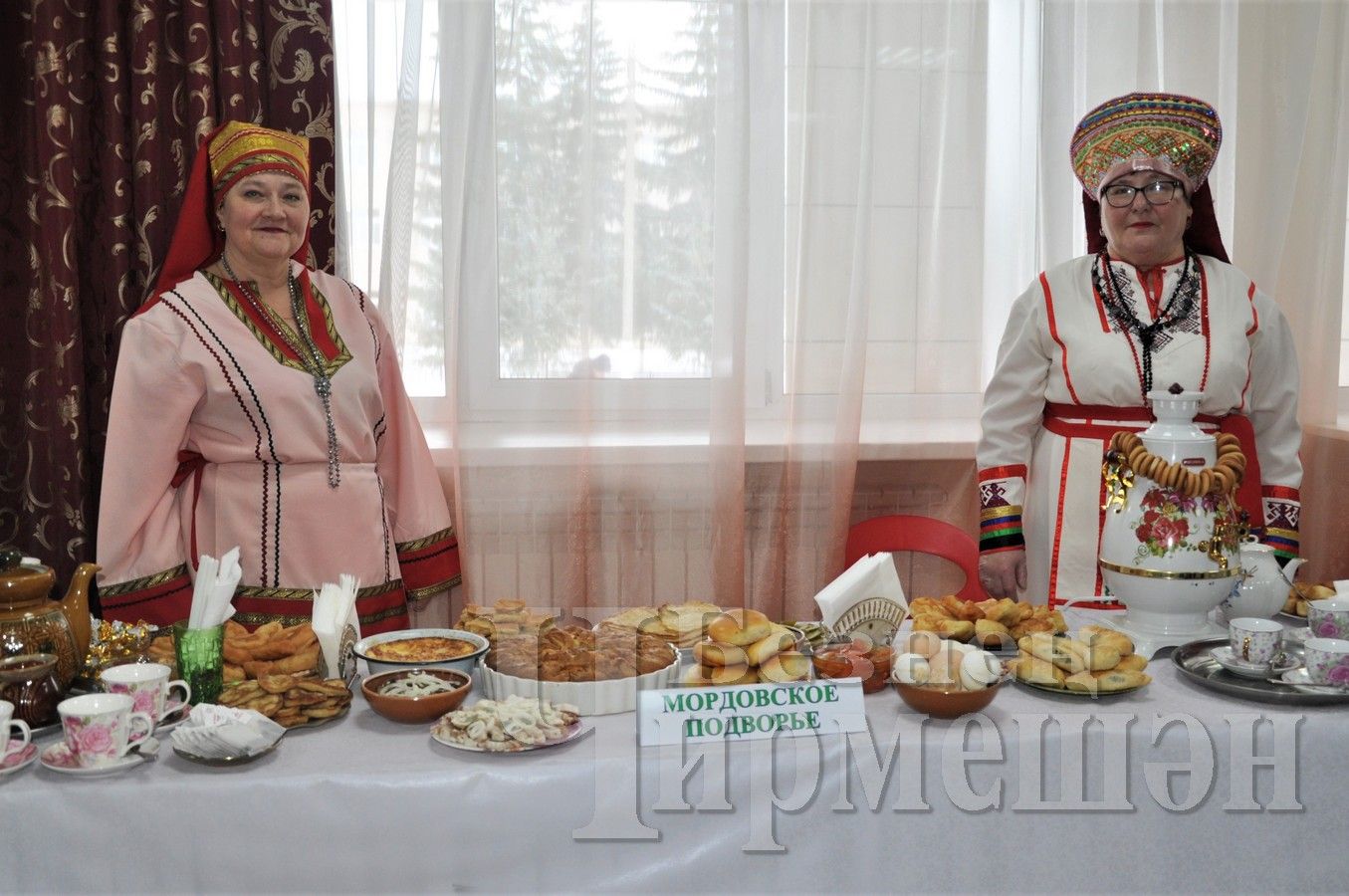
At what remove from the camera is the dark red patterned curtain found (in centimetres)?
241

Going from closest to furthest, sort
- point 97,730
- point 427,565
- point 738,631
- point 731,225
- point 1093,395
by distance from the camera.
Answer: point 97,730 < point 738,631 < point 1093,395 < point 427,565 < point 731,225

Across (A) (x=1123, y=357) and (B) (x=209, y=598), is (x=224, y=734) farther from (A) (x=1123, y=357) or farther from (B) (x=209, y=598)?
(A) (x=1123, y=357)

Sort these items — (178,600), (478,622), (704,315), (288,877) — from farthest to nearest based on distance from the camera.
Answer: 1. (704,315)
2. (178,600)
3. (478,622)
4. (288,877)

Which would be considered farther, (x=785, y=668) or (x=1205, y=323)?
(x=1205, y=323)

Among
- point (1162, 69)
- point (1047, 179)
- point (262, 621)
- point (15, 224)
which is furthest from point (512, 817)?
point (1162, 69)

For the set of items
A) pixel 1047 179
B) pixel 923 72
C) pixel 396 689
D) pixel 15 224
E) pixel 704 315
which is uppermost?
pixel 923 72

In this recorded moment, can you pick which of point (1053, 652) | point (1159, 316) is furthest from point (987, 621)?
point (1159, 316)

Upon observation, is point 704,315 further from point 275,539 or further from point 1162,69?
point 1162,69

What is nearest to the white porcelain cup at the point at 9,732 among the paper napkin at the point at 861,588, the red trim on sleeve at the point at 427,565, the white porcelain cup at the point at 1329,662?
the paper napkin at the point at 861,588

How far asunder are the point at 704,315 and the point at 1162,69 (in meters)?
1.34

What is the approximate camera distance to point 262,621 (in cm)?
209

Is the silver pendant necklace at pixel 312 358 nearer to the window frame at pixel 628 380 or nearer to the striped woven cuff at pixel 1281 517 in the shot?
the window frame at pixel 628 380

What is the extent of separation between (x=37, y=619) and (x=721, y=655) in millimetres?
736

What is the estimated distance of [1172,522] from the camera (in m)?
1.44
